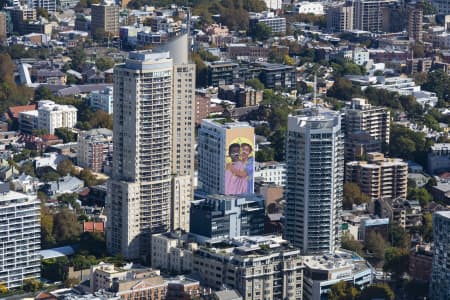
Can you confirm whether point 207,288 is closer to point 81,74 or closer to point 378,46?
point 81,74

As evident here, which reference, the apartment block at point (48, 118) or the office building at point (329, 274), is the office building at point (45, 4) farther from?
the office building at point (329, 274)

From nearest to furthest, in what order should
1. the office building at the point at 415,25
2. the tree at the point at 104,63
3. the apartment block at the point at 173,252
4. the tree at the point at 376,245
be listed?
the apartment block at the point at 173,252 < the tree at the point at 376,245 < the tree at the point at 104,63 < the office building at the point at 415,25

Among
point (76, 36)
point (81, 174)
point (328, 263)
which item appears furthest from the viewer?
point (76, 36)

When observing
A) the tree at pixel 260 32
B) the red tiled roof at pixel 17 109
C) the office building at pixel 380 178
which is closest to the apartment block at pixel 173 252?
the office building at pixel 380 178

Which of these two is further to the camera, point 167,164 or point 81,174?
point 81,174

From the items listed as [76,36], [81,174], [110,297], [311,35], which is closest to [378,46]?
[311,35]

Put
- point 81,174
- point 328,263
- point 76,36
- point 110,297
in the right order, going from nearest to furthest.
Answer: point 110,297 < point 328,263 < point 81,174 < point 76,36

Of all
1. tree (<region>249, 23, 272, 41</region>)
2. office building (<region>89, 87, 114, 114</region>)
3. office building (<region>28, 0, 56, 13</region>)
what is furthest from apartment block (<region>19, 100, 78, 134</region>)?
office building (<region>28, 0, 56, 13</region>)
